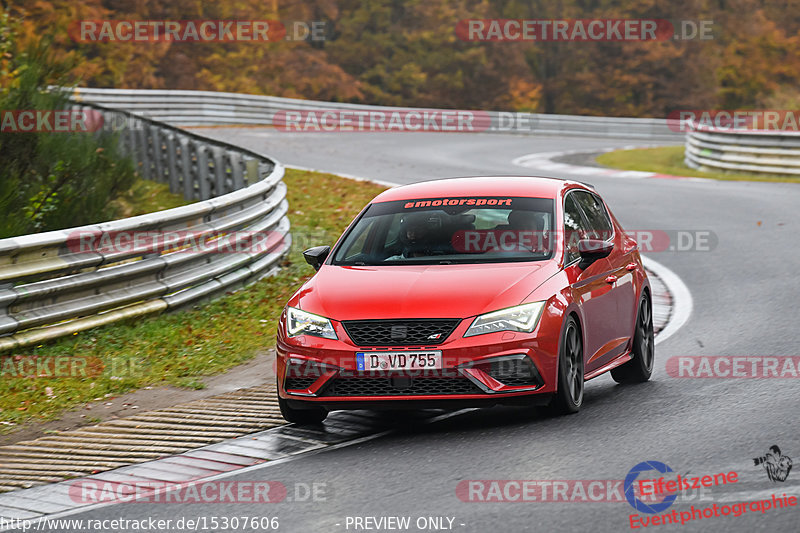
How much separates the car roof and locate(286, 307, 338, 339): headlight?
1.45 m

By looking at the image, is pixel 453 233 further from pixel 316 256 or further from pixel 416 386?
pixel 416 386

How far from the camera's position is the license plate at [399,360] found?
709 centimetres

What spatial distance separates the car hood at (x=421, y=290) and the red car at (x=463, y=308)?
10 millimetres

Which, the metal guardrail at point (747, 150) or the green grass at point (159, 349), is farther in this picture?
the metal guardrail at point (747, 150)

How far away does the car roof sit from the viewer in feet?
28.4

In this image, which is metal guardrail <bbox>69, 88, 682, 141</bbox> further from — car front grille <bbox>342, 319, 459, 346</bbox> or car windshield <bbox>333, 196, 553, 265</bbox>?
car front grille <bbox>342, 319, 459, 346</bbox>

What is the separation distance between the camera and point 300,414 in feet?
25.2

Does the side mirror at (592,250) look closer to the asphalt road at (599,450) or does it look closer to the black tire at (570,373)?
the black tire at (570,373)
